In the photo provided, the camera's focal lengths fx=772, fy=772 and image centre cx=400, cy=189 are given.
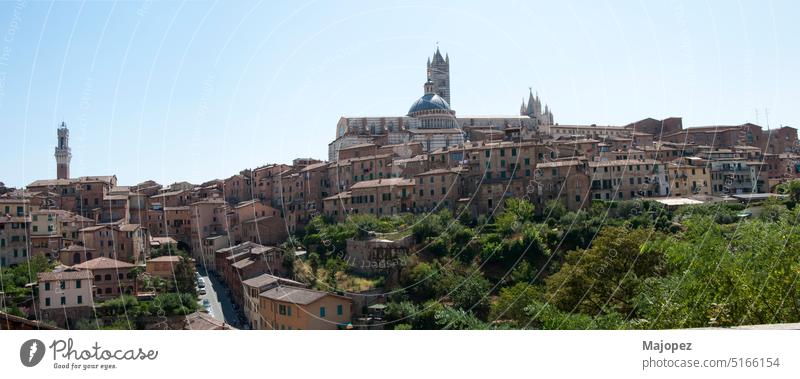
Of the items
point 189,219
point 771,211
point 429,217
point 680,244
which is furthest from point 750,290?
point 189,219

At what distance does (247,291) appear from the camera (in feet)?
76.3

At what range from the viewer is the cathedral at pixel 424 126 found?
45.4 m

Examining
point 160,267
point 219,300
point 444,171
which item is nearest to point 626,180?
point 444,171

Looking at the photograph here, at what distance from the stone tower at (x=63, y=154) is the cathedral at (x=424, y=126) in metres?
15.1

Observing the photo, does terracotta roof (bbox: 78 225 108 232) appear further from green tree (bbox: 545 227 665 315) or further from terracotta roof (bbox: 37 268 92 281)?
green tree (bbox: 545 227 665 315)

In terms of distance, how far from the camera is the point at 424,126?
169ft

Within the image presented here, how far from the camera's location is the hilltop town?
22.4m

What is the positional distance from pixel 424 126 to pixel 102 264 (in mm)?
28873

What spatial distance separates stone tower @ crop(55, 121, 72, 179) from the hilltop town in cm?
714

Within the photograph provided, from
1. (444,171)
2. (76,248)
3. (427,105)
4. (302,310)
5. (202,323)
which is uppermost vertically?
(427,105)

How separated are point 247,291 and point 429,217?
8.08m

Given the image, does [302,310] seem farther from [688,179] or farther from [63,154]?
[63,154]

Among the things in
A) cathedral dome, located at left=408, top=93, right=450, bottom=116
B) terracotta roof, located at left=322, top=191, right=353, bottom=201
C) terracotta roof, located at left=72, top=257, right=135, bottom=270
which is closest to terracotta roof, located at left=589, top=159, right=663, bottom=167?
terracotta roof, located at left=322, top=191, right=353, bottom=201
